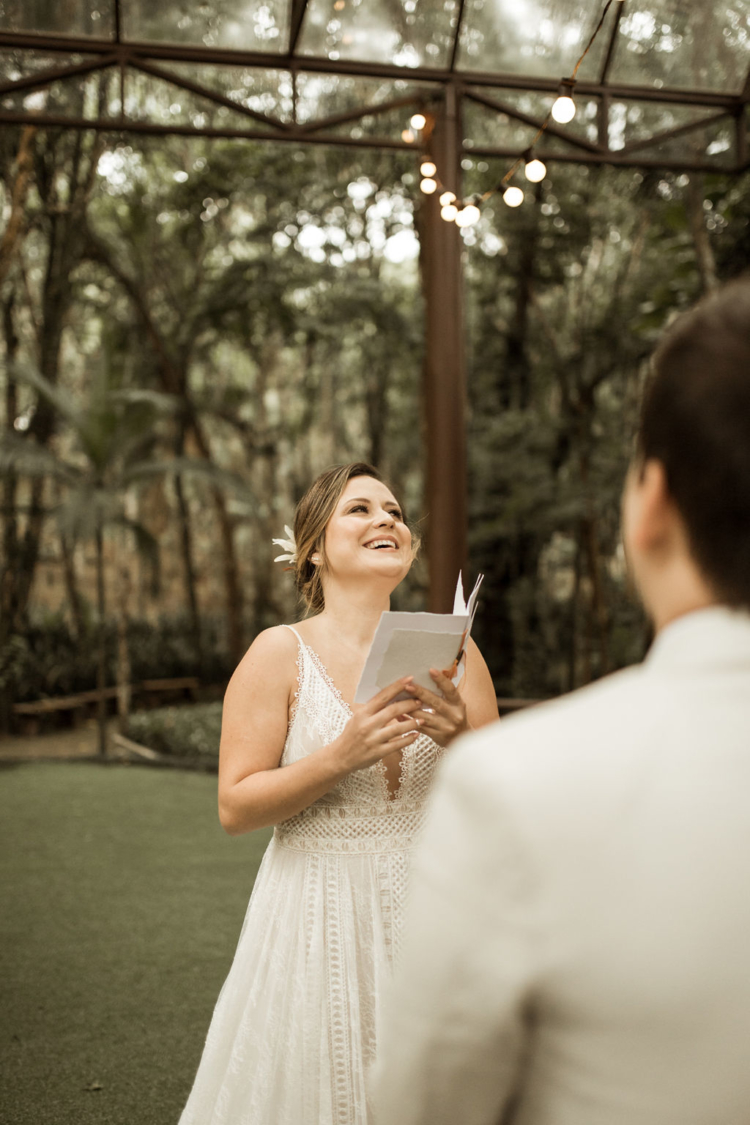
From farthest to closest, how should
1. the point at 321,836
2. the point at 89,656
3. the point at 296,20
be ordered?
the point at 89,656 < the point at 296,20 < the point at 321,836

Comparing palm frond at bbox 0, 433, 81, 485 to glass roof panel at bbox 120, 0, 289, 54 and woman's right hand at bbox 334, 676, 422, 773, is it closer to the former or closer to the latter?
glass roof panel at bbox 120, 0, 289, 54

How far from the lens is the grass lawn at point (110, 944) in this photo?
10.6 ft

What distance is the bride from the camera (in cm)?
178

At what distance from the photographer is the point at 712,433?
2.28ft

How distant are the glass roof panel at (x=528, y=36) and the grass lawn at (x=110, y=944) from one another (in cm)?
546

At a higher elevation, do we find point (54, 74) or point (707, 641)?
point (54, 74)

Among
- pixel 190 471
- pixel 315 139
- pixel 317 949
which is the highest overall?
pixel 315 139

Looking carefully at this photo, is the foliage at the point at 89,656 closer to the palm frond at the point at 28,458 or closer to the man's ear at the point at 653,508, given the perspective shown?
the palm frond at the point at 28,458

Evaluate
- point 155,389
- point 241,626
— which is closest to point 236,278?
point 155,389

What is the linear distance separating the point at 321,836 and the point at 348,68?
18.7 feet

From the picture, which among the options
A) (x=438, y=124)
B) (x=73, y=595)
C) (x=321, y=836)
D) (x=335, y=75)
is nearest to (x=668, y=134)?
(x=438, y=124)

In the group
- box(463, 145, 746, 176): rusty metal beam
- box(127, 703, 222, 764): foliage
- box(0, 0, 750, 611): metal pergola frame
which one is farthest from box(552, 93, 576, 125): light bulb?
box(127, 703, 222, 764): foliage

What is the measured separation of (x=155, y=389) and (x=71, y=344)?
2138 millimetres

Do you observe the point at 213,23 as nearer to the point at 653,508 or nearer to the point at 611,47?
A: the point at 611,47
